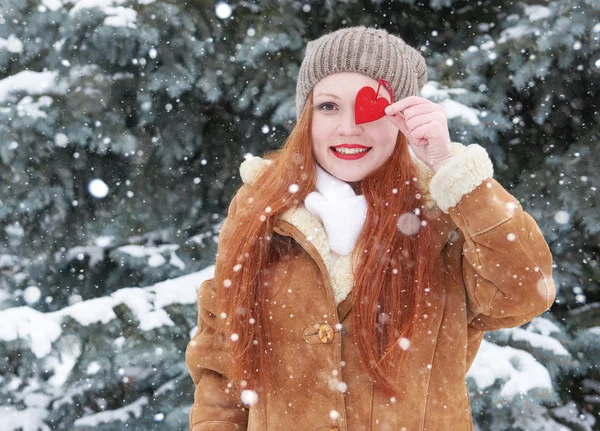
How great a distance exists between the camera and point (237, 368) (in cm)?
152

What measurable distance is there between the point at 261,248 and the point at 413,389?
60 centimetres

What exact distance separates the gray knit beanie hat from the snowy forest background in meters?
1.10

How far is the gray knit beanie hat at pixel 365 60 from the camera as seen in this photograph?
1524mm

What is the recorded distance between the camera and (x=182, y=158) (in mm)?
3273

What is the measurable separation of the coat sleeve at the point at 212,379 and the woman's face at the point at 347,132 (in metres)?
0.43

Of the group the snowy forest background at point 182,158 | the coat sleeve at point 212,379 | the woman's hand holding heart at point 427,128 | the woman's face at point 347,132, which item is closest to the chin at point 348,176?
the woman's face at point 347,132

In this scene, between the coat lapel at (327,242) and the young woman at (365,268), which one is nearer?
the young woman at (365,268)

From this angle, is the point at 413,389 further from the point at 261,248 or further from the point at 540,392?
the point at 540,392

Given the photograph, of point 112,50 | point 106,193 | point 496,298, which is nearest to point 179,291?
point 106,193

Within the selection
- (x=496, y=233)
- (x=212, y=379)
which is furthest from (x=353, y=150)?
(x=212, y=379)

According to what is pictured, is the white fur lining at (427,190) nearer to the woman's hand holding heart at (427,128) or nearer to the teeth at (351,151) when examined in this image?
the woman's hand holding heart at (427,128)

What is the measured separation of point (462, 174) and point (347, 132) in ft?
1.25

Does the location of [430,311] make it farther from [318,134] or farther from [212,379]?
[212,379]

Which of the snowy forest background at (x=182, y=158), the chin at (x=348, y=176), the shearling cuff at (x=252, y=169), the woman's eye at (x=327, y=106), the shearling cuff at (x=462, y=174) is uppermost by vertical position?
the shearling cuff at (x=462, y=174)
